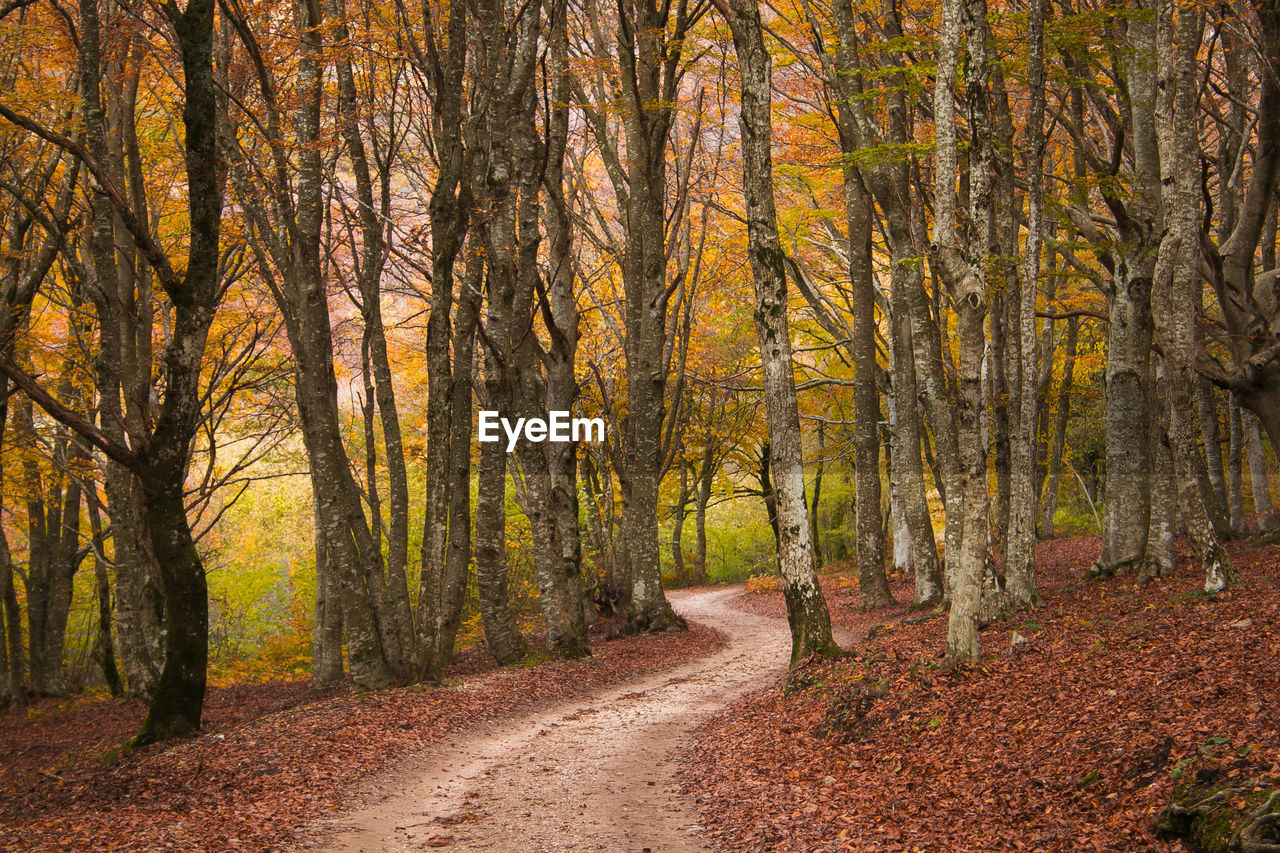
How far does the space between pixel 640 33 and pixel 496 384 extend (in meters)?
7.44

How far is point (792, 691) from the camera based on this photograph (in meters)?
8.85

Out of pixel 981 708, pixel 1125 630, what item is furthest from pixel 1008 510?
pixel 981 708

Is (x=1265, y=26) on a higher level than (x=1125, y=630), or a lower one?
higher

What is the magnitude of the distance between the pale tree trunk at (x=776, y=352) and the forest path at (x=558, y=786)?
1.73 m

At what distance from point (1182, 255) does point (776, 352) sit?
428cm

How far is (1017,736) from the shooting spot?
5656mm

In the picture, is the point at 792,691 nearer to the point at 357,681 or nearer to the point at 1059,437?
the point at 357,681

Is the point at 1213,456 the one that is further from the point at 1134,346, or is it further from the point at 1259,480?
the point at 1134,346

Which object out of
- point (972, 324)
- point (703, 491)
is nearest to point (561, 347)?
point (972, 324)

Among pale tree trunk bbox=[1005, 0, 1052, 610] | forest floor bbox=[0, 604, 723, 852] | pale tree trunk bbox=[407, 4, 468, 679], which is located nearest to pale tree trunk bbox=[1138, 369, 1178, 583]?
pale tree trunk bbox=[1005, 0, 1052, 610]

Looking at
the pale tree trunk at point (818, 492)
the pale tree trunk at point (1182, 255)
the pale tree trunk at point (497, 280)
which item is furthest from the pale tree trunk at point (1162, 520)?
the pale tree trunk at point (818, 492)

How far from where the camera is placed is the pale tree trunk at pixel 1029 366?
9.56 meters

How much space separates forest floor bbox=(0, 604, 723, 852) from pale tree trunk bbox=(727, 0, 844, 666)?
11.7 feet

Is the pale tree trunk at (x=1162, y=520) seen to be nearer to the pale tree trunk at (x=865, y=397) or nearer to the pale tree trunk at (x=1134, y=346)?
the pale tree trunk at (x=1134, y=346)
